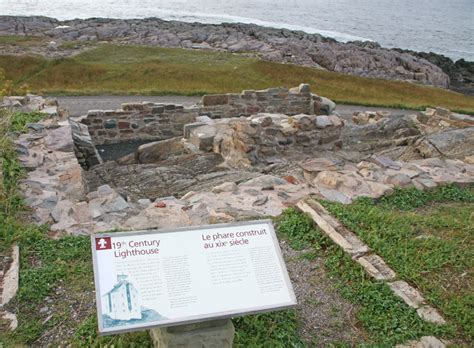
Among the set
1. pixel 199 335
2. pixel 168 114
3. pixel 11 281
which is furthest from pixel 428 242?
pixel 168 114

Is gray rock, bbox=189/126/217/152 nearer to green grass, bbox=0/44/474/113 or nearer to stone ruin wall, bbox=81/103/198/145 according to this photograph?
stone ruin wall, bbox=81/103/198/145

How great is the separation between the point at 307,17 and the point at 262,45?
194 ft

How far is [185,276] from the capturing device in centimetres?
445

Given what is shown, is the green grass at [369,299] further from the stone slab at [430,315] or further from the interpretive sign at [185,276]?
the interpretive sign at [185,276]

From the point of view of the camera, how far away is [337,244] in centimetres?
695

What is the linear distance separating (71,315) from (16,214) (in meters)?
2.80

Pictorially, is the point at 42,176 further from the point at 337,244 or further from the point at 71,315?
the point at 337,244

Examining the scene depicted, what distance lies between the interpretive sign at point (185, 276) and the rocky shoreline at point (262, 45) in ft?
122

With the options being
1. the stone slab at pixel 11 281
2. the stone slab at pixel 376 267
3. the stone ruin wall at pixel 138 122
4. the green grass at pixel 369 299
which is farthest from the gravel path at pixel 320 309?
the stone ruin wall at pixel 138 122

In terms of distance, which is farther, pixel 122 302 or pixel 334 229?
pixel 334 229

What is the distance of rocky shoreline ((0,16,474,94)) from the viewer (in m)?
45.9

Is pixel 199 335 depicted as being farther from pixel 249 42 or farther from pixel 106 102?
pixel 249 42

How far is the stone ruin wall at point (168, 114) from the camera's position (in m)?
16.4

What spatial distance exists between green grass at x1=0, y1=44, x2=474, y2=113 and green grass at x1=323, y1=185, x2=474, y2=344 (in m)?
17.7
